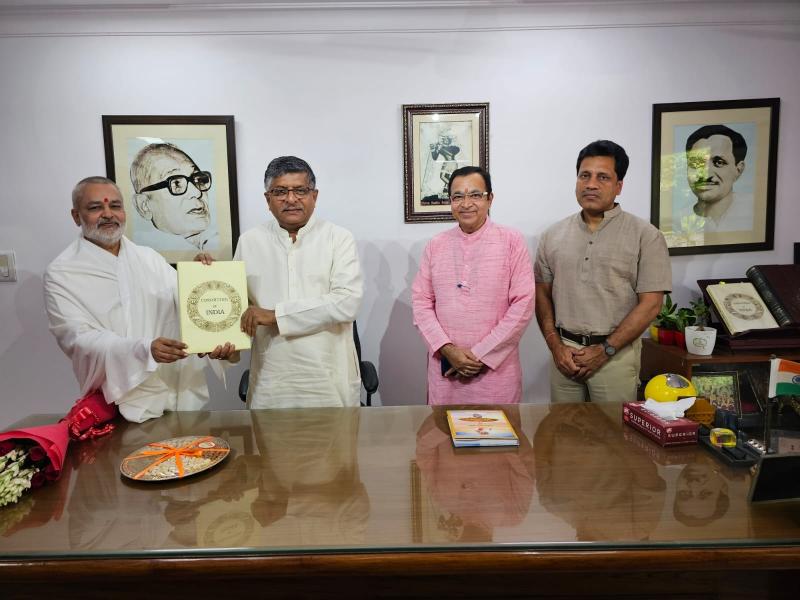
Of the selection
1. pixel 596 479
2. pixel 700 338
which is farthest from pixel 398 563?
pixel 700 338

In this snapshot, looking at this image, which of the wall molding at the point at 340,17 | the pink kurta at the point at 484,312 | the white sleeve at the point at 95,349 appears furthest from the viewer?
the wall molding at the point at 340,17

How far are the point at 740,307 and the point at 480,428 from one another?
2.21 metres

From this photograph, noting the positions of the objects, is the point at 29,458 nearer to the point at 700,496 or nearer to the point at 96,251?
the point at 96,251

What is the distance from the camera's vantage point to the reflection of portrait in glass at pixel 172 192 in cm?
329

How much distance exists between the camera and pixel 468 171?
8.20ft

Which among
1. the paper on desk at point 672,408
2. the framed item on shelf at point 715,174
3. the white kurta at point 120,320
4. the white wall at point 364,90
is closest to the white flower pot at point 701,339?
the framed item on shelf at point 715,174

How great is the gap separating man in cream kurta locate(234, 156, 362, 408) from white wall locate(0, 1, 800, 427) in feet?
2.88

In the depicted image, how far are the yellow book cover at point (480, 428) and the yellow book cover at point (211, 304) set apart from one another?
0.92 meters

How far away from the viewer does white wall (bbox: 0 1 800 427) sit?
10.6 ft

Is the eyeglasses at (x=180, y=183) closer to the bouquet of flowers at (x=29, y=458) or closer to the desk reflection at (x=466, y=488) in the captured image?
the bouquet of flowers at (x=29, y=458)

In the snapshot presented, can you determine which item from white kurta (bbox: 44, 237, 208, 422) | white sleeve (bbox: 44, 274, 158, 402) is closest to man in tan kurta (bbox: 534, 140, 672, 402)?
white kurta (bbox: 44, 237, 208, 422)

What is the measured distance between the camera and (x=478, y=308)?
8.29 feet

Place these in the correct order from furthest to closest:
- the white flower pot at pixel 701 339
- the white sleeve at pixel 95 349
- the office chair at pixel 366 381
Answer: the white flower pot at pixel 701 339
the office chair at pixel 366 381
the white sleeve at pixel 95 349

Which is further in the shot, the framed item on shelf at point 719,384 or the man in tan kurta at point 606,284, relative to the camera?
the framed item on shelf at point 719,384
